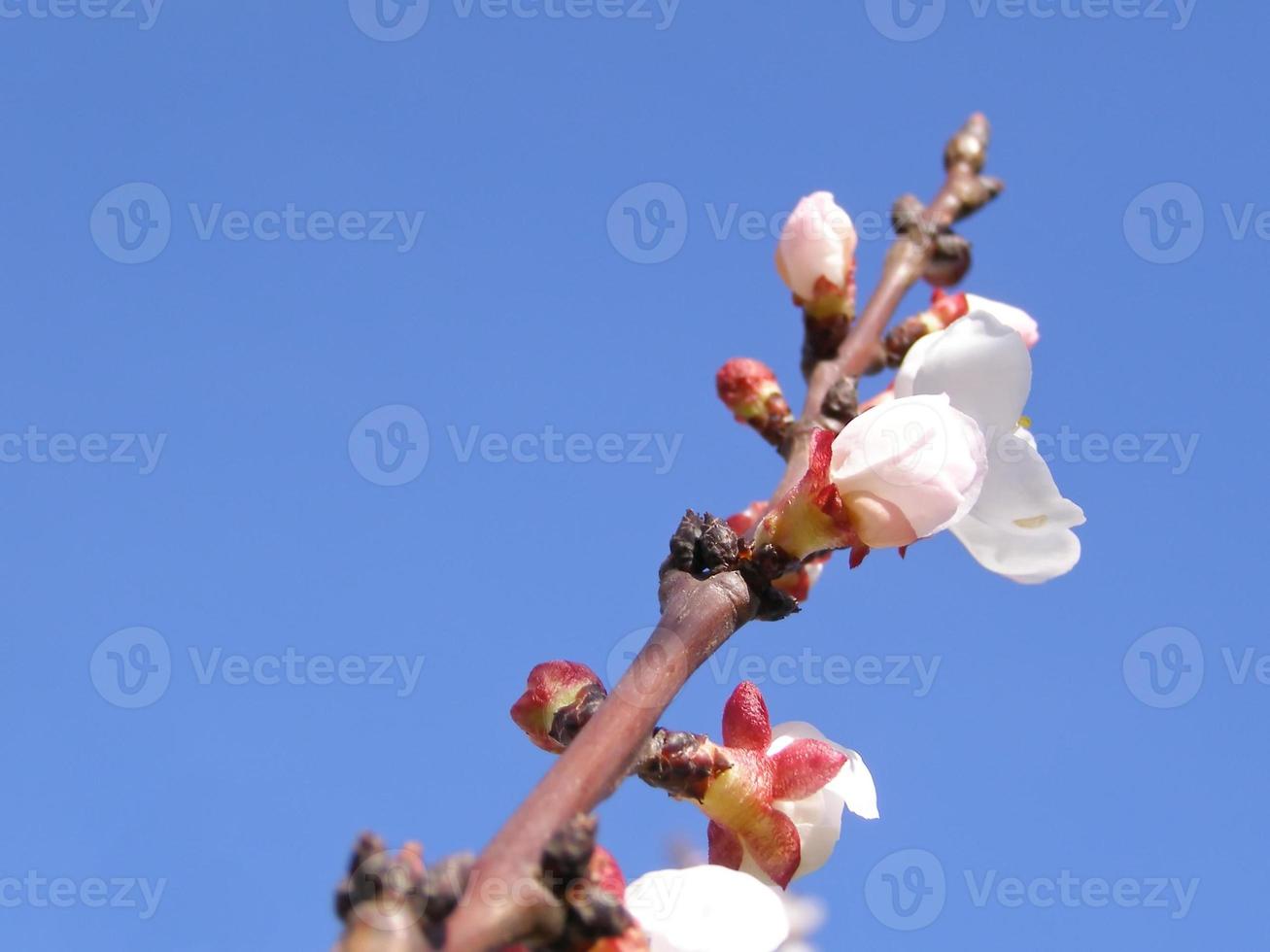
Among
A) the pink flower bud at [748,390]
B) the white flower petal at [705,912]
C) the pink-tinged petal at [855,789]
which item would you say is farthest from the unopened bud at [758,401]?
the white flower petal at [705,912]

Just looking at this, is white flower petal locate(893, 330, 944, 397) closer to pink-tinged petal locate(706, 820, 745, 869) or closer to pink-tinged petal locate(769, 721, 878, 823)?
pink-tinged petal locate(769, 721, 878, 823)

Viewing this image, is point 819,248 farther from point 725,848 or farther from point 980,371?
point 725,848

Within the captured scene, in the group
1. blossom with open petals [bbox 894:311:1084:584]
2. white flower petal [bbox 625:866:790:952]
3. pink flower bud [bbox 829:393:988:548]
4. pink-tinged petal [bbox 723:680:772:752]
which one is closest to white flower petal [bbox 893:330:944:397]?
blossom with open petals [bbox 894:311:1084:584]

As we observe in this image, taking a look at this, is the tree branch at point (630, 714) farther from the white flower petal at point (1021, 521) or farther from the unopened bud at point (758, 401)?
the white flower petal at point (1021, 521)

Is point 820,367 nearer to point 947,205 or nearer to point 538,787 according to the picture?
point 947,205

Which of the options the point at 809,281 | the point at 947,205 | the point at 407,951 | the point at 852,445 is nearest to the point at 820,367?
the point at 809,281

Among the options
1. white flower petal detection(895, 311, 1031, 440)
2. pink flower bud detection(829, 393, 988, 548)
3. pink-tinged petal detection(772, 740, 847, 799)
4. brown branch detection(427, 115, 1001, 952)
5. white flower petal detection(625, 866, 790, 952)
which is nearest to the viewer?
brown branch detection(427, 115, 1001, 952)
